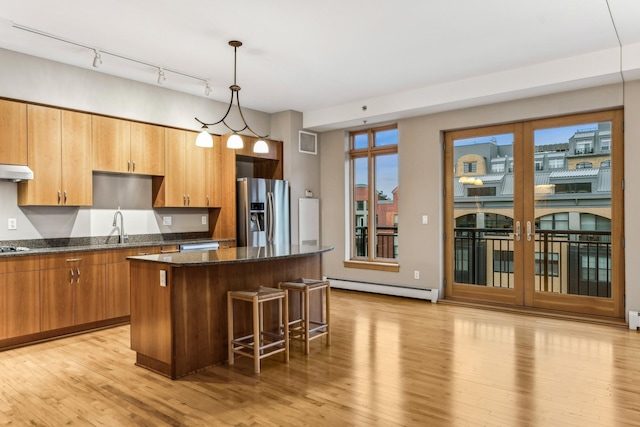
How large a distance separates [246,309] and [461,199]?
362 centimetres

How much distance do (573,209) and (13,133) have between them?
6.25 meters

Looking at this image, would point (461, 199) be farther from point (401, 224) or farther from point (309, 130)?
point (309, 130)

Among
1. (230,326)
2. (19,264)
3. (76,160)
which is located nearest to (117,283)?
(19,264)

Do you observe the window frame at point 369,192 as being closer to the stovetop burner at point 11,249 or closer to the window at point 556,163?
the window at point 556,163

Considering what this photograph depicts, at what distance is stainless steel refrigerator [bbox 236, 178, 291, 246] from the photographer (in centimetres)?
609

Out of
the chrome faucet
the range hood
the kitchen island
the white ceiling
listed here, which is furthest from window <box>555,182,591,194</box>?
the range hood

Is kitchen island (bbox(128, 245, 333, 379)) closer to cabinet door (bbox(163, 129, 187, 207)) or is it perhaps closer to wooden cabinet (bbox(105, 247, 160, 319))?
wooden cabinet (bbox(105, 247, 160, 319))

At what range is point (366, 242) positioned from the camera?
7141mm

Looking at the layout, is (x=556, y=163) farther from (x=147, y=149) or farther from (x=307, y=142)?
(x=147, y=149)

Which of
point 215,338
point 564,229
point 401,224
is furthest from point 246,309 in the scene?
point 564,229

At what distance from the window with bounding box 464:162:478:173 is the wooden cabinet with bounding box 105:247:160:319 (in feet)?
14.7

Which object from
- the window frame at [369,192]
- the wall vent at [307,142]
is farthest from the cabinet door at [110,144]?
the window frame at [369,192]

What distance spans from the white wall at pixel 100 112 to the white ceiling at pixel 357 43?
0.52 feet

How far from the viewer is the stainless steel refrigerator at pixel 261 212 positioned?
6.09 meters
